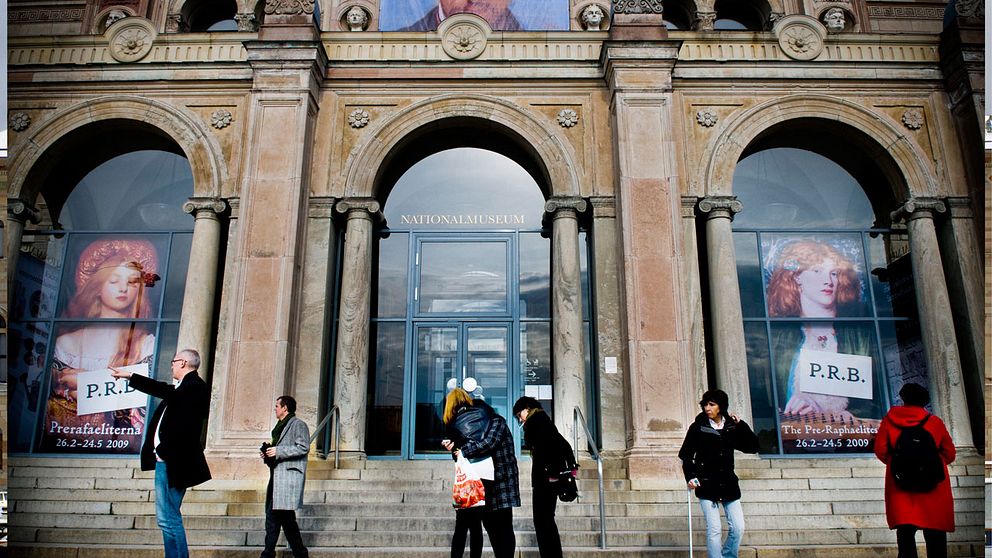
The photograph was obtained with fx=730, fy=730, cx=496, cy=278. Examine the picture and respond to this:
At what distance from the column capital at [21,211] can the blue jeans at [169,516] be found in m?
9.86

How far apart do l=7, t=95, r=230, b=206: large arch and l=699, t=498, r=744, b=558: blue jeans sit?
1007 centimetres

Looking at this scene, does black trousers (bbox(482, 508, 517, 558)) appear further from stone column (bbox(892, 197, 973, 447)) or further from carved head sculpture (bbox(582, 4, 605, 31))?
carved head sculpture (bbox(582, 4, 605, 31))

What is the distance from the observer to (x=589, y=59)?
43.8 ft

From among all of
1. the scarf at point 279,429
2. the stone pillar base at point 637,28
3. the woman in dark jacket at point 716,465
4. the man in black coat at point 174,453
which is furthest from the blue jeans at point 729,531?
the stone pillar base at point 637,28

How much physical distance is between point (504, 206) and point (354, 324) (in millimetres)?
3842

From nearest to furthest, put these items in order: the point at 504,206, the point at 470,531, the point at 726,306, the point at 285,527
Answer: the point at 470,531 → the point at 285,527 → the point at 726,306 → the point at 504,206

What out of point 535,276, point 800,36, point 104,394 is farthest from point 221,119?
point 800,36

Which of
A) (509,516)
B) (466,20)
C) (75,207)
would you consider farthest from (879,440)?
(75,207)

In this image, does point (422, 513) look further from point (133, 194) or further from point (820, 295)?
point (133, 194)

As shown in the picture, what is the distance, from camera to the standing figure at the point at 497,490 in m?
5.88

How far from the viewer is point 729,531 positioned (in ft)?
21.4

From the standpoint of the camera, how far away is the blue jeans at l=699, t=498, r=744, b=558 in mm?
6477

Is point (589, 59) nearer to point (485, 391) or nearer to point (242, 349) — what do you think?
point (485, 391)

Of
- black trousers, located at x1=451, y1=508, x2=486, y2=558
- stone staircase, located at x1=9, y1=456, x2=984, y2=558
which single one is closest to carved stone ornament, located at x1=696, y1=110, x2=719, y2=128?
stone staircase, located at x1=9, y1=456, x2=984, y2=558
